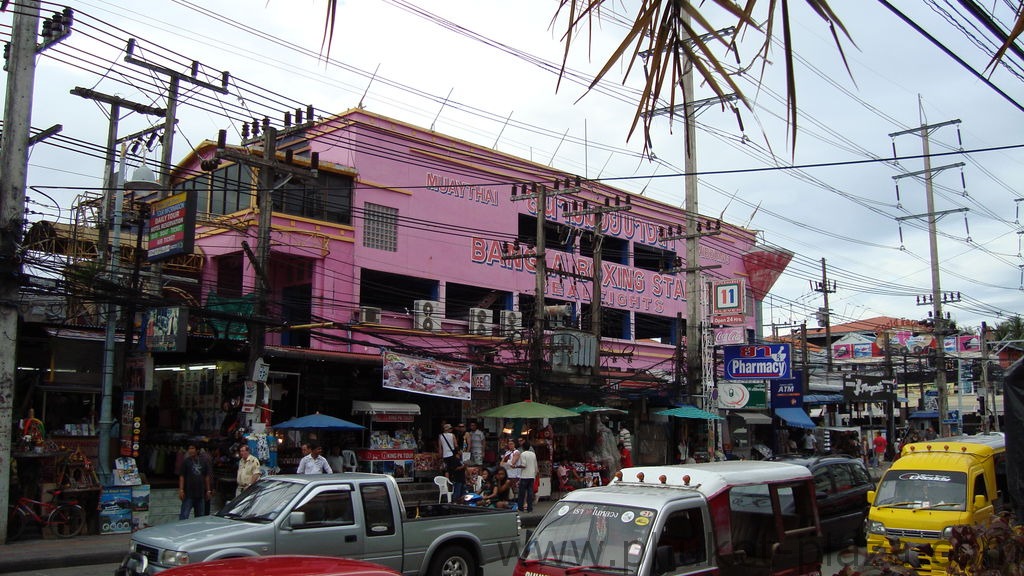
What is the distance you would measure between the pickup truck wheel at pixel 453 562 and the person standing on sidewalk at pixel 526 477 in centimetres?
861

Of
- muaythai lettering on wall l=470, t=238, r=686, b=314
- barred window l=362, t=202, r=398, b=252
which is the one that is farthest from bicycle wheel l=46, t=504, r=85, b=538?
muaythai lettering on wall l=470, t=238, r=686, b=314

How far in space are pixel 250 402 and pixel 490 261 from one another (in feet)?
48.1

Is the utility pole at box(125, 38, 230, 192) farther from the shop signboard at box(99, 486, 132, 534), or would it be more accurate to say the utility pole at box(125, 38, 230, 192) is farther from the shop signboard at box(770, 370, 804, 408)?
the shop signboard at box(770, 370, 804, 408)

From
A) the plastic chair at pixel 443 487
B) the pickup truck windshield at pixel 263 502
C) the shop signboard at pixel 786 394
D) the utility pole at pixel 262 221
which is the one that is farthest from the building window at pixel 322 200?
the pickup truck windshield at pixel 263 502

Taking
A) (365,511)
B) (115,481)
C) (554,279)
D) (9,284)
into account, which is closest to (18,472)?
(115,481)

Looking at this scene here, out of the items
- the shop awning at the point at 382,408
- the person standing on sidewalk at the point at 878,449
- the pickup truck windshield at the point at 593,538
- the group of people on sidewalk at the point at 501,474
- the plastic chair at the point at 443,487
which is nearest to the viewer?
the pickup truck windshield at the point at 593,538

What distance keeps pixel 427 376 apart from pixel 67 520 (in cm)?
918

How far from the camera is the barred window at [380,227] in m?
26.7

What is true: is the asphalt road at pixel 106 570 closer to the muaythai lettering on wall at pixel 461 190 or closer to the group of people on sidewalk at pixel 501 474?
the group of people on sidewalk at pixel 501 474

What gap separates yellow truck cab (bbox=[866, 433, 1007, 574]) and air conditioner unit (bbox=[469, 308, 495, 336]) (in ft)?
54.3

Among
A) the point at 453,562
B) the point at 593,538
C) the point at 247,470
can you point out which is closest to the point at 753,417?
the point at 247,470

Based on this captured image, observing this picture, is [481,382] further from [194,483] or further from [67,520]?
[67,520]

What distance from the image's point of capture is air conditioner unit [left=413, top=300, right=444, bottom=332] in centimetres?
2675

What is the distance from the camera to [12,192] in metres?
14.6
